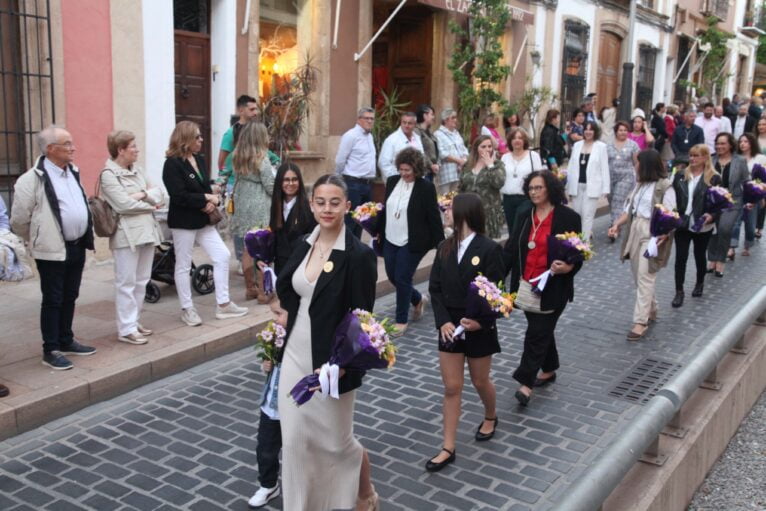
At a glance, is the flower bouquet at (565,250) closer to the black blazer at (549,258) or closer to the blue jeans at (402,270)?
the black blazer at (549,258)

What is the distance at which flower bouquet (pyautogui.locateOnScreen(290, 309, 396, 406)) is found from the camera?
130 inches

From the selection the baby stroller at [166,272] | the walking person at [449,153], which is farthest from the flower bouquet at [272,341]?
the walking person at [449,153]

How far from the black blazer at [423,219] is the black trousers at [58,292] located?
3002mm

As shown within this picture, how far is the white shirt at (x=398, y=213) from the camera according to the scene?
7.30 metres

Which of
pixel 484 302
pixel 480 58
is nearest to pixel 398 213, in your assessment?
pixel 484 302

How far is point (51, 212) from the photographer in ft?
18.8

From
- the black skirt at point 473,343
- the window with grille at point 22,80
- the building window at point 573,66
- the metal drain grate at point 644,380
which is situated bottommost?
the metal drain grate at point 644,380

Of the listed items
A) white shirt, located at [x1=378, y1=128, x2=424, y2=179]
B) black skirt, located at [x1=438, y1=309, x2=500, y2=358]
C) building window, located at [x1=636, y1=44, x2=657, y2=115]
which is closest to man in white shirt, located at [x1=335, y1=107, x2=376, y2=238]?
white shirt, located at [x1=378, y1=128, x2=424, y2=179]

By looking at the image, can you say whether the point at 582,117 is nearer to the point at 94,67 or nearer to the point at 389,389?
the point at 94,67

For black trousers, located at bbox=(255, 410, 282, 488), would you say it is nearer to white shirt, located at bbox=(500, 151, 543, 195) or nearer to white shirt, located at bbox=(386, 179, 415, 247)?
white shirt, located at bbox=(386, 179, 415, 247)

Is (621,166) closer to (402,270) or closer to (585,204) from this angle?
(585,204)

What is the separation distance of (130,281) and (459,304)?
316cm

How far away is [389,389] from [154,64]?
19.2ft

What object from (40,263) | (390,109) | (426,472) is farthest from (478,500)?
(390,109)
